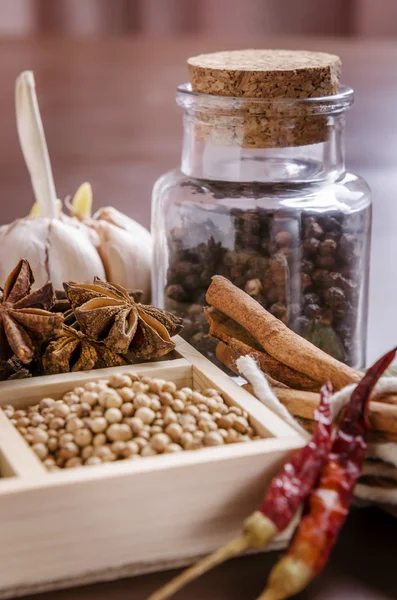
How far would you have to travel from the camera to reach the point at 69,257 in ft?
3.39

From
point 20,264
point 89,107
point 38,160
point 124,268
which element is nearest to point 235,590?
point 20,264

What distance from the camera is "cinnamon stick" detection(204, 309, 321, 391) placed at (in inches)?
32.0

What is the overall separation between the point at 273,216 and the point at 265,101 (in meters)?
0.11

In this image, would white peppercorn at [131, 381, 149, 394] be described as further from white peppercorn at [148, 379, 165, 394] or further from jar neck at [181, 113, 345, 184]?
jar neck at [181, 113, 345, 184]

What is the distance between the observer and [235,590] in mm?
599

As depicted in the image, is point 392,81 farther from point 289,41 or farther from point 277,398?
point 277,398

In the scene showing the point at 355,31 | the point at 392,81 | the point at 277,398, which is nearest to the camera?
the point at 277,398

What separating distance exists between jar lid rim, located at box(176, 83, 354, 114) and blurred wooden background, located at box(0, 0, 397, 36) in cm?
98

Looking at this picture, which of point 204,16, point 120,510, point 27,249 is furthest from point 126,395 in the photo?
point 204,16

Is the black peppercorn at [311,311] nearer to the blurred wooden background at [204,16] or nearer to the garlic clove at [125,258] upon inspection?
the garlic clove at [125,258]

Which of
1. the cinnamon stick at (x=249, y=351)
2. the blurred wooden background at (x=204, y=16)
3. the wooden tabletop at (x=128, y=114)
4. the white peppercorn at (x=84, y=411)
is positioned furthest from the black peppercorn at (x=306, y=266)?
the blurred wooden background at (x=204, y=16)

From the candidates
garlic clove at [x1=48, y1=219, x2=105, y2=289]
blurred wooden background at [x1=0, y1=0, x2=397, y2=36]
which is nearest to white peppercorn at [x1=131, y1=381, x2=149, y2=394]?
garlic clove at [x1=48, y1=219, x2=105, y2=289]

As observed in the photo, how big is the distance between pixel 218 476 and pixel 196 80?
0.47 metres

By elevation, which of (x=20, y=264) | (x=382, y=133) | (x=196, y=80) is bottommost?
(x=382, y=133)
